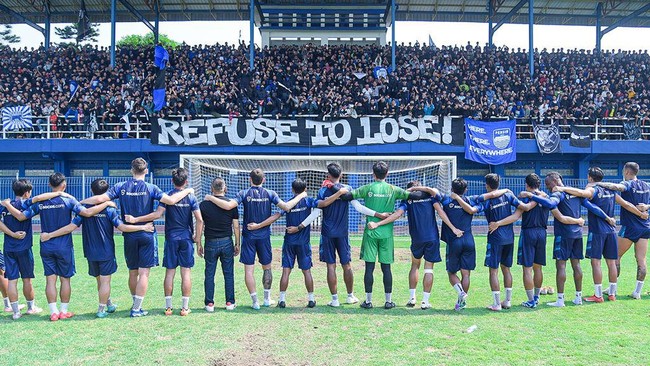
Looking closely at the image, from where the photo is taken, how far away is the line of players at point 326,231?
7.46 m

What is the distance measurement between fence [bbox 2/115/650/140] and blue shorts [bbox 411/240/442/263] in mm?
17351

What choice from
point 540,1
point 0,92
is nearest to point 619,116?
point 540,1

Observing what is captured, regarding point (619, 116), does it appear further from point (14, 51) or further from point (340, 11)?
point (14, 51)

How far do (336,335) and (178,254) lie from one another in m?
2.57

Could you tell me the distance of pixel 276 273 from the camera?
11.4 meters

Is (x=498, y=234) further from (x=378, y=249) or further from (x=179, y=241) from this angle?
(x=179, y=241)

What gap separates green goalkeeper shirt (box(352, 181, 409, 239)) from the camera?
26.3 feet

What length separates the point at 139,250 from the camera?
7547 mm

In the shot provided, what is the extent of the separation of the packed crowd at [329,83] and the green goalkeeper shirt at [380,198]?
50.5 feet

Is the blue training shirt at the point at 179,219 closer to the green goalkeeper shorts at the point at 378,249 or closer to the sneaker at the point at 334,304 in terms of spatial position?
the sneaker at the point at 334,304

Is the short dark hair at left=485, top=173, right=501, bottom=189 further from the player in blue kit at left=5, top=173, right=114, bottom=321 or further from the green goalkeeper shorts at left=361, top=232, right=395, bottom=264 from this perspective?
the player in blue kit at left=5, top=173, right=114, bottom=321

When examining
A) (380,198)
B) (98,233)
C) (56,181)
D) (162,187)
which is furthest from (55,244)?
(162,187)

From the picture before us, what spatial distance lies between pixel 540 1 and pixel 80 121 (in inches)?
1036

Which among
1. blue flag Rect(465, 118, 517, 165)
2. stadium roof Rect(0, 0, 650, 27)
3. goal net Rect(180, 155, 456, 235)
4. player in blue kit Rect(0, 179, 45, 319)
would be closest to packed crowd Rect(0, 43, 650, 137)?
blue flag Rect(465, 118, 517, 165)
